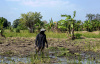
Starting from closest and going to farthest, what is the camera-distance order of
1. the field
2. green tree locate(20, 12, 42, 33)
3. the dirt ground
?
1. the field
2. the dirt ground
3. green tree locate(20, 12, 42, 33)

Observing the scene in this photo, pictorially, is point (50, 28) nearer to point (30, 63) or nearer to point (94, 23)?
point (94, 23)

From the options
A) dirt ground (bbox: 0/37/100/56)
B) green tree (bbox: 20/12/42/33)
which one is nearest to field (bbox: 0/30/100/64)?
dirt ground (bbox: 0/37/100/56)

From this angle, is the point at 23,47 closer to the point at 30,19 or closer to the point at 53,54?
the point at 53,54

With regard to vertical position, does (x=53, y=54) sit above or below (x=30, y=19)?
below

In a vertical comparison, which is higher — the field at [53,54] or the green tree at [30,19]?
the green tree at [30,19]

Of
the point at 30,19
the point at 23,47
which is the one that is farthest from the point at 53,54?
the point at 30,19

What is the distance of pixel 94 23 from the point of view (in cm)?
4100

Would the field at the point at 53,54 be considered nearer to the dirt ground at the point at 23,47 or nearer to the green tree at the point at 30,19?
the dirt ground at the point at 23,47

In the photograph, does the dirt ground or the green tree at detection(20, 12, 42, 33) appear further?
the green tree at detection(20, 12, 42, 33)

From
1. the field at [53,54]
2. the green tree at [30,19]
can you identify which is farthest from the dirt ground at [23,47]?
the green tree at [30,19]

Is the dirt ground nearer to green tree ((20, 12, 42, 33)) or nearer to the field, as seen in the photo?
the field

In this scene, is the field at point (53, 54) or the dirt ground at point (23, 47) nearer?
the field at point (53, 54)

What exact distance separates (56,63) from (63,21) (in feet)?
38.3

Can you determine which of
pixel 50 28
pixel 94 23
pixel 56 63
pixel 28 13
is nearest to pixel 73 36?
pixel 56 63
